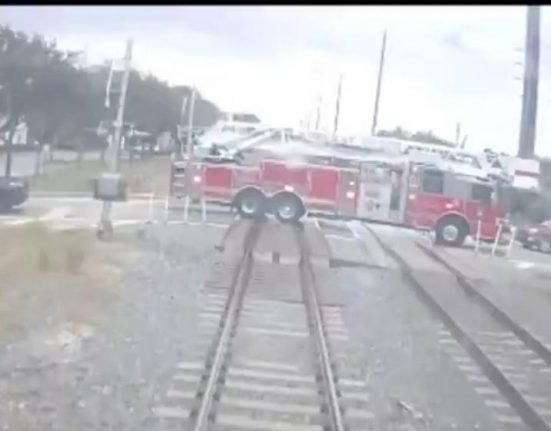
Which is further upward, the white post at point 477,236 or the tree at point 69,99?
the tree at point 69,99

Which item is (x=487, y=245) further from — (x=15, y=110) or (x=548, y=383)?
(x=15, y=110)

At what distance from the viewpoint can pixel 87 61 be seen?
257 inches

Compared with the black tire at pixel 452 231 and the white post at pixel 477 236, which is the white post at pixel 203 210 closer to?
the black tire at pixel 452 231

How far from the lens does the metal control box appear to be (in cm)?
664

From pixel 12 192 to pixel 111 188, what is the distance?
1.71 ft

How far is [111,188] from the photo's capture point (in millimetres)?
6707

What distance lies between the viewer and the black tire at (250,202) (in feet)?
22.2

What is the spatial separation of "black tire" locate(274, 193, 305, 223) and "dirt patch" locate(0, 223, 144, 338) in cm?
89

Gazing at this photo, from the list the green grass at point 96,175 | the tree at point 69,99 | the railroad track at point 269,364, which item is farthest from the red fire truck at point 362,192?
the tree at point 69,99

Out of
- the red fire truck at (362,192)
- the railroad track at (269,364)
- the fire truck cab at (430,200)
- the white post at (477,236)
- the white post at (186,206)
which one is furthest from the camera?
the white post at (477,236)

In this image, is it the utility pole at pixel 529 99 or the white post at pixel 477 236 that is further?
the white post at pixel 477 236

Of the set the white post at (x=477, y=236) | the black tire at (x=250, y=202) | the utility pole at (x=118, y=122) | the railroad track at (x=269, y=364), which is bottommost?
the railroad track at (x=269, y=364)

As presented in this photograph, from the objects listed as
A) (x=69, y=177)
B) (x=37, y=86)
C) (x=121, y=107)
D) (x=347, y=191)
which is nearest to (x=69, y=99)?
(x=37, y=86)

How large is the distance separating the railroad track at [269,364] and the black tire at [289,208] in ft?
0.23
